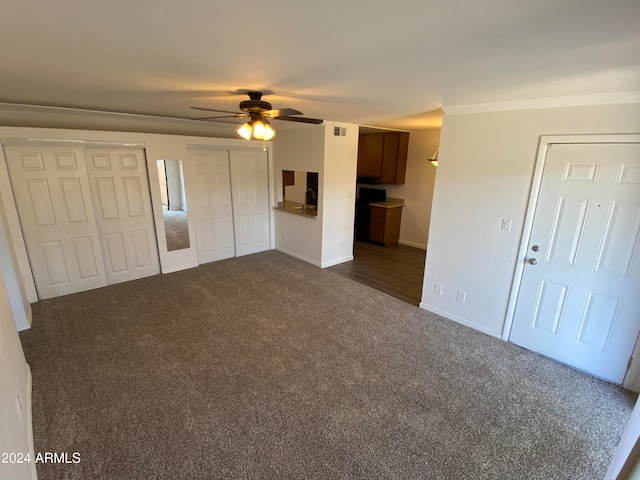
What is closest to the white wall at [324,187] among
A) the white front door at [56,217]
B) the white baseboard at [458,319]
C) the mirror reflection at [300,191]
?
the mirror reflection at [300,191]

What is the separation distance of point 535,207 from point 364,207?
4069mm

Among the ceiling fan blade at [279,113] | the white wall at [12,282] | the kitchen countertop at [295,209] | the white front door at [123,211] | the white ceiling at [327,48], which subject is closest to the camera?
the white ceiling at [327,48]

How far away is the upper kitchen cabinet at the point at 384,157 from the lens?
245 inches

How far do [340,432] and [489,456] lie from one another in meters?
0.97

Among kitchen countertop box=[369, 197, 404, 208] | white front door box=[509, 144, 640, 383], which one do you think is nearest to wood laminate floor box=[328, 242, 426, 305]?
kitchen countertop box=[369, 197, 404, 208]

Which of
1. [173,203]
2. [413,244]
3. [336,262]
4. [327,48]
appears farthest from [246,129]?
[413,244]

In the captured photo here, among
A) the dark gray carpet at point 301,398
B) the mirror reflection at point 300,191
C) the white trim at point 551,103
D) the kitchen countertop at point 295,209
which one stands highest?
the white trim at point 551,103

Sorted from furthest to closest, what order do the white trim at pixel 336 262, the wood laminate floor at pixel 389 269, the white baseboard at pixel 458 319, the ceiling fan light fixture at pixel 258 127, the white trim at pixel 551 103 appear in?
the white trim at pixel 336 262 < the wood laminate floor at pixel 389 269 < the white baseboard at pixel 458 319 < the ceiling fan light fixture at pixel 258 127 < the white trim at pixel 551 103

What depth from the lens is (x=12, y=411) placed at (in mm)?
1509

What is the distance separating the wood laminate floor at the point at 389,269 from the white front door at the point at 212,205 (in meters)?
2.15

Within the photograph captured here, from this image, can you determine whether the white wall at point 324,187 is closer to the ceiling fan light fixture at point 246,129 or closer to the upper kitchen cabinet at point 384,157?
the upper kitchen cabinet at point 384,157

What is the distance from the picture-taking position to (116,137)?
3.98 meters

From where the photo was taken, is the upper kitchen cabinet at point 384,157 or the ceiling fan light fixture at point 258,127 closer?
the ceiling fan light fixture at point 258,127

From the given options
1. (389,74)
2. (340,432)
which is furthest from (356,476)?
(389,74)
